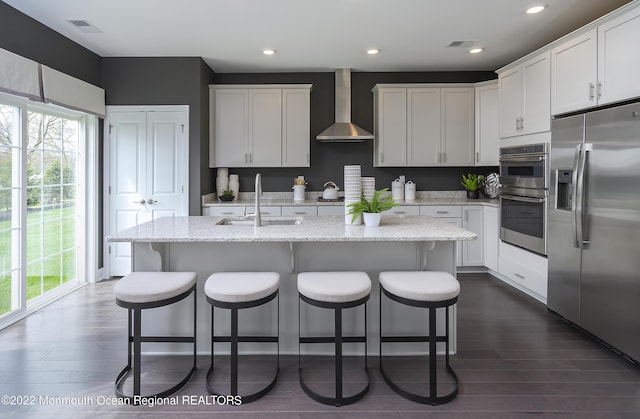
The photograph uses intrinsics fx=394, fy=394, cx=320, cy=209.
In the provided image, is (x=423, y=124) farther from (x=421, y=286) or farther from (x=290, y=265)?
(x=421, y=286)

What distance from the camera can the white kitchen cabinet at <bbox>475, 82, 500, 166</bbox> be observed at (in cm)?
492

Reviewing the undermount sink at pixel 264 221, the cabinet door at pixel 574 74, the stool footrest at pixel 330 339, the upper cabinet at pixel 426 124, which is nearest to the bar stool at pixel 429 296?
the stool footrest at pixel 330 339

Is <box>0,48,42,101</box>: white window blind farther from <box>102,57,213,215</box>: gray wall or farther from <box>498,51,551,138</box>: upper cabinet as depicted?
<box>498,51,551,138</box>: upper cabinet

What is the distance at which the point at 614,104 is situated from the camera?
2834mm

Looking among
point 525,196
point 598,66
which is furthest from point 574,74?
point 525,196

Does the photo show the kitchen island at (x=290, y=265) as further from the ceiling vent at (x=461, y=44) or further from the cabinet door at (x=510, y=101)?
the ceiling vent at (x=461, y=44)

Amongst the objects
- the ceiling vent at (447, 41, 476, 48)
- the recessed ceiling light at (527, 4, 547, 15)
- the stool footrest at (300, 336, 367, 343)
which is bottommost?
the stool footrest at (300, 336, 367, 343)

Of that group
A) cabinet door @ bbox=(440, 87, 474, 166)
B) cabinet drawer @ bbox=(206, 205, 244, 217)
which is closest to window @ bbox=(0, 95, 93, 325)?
cabinet drawer @ bbox=(206, 205, 244, 217)

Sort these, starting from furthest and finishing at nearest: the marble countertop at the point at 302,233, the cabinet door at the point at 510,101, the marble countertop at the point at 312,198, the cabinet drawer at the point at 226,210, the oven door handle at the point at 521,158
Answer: the marble countertop at the point at 312,198 < the cabinet drawer at the point at 226,210 < the cabinet door at the point at 510,101 < the oven door handle at the point at 521,158 < the marble countertop at the point at 302,233

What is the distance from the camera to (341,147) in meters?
5.54

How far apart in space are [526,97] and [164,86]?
157 inches

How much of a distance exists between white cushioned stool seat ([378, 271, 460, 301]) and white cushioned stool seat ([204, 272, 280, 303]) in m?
0.66

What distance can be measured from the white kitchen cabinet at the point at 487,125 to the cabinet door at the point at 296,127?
220 cm

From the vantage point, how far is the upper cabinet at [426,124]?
513 cm
